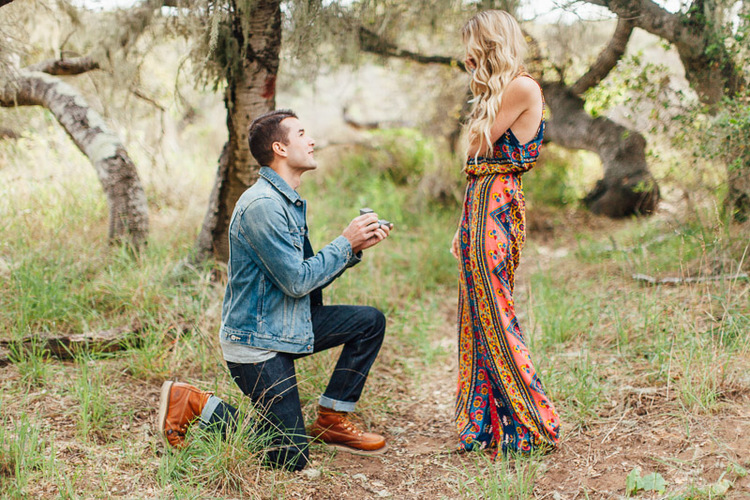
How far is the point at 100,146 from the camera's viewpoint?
4.88 m

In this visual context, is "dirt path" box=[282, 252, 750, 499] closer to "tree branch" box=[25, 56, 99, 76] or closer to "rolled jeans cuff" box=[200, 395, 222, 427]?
"rolled jeans cuff" box=[200, 395, 222, 427]

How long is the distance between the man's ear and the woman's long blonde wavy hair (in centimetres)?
87

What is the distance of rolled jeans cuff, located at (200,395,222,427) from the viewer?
9.20ft

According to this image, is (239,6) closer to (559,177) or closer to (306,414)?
(306,414)

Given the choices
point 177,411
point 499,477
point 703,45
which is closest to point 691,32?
point 703,45

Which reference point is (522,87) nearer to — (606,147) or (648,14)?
(648,14)

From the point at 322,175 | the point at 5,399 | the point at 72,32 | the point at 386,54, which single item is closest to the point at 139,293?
the point at 5,399

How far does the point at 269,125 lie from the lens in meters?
2.80

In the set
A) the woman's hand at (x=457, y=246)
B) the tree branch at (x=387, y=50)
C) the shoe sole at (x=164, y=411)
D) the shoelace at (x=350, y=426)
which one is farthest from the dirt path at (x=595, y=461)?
the tree branch at (x=387, y=50)

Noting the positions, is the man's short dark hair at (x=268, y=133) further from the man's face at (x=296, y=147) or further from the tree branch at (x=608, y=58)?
the tree branch at (x=608, y=58)

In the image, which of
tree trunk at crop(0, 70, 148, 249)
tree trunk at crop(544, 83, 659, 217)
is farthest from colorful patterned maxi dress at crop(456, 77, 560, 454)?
tree trunk at crop(544, 83, 659, 217)

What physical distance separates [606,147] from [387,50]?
2.54m

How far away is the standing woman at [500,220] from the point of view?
8.64ft

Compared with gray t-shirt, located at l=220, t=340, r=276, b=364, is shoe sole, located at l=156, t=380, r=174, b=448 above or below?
below
